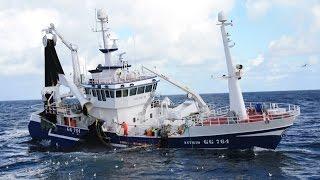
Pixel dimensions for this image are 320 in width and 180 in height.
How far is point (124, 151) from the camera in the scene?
37.0 metres

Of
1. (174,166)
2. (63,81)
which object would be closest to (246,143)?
(174,166)

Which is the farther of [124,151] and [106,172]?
[124,151]

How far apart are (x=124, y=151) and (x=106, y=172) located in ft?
19.7

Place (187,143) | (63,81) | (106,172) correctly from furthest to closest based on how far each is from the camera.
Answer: (63,81) < (187,143) < (106,172)

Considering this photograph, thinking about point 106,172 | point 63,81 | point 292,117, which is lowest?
point 106,172

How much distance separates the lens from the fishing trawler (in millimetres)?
33719

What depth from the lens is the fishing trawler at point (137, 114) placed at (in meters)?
33.7

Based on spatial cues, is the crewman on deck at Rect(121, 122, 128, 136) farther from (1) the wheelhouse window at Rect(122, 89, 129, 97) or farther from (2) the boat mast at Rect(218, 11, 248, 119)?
(2) the boat mast at Rect(218, 11, 248, 119)

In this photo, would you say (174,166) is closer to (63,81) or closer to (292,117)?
(292,117)

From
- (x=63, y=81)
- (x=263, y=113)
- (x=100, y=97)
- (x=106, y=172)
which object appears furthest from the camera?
(x=63, y=81)

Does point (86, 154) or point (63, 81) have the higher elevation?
point (63, 81)

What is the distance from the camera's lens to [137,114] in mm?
40156

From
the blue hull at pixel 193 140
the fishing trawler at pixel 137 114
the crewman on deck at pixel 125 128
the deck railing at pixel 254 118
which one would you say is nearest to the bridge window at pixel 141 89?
the fishing trawler at pixel 137 114

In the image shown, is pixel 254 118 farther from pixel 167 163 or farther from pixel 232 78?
pixel 167 163
